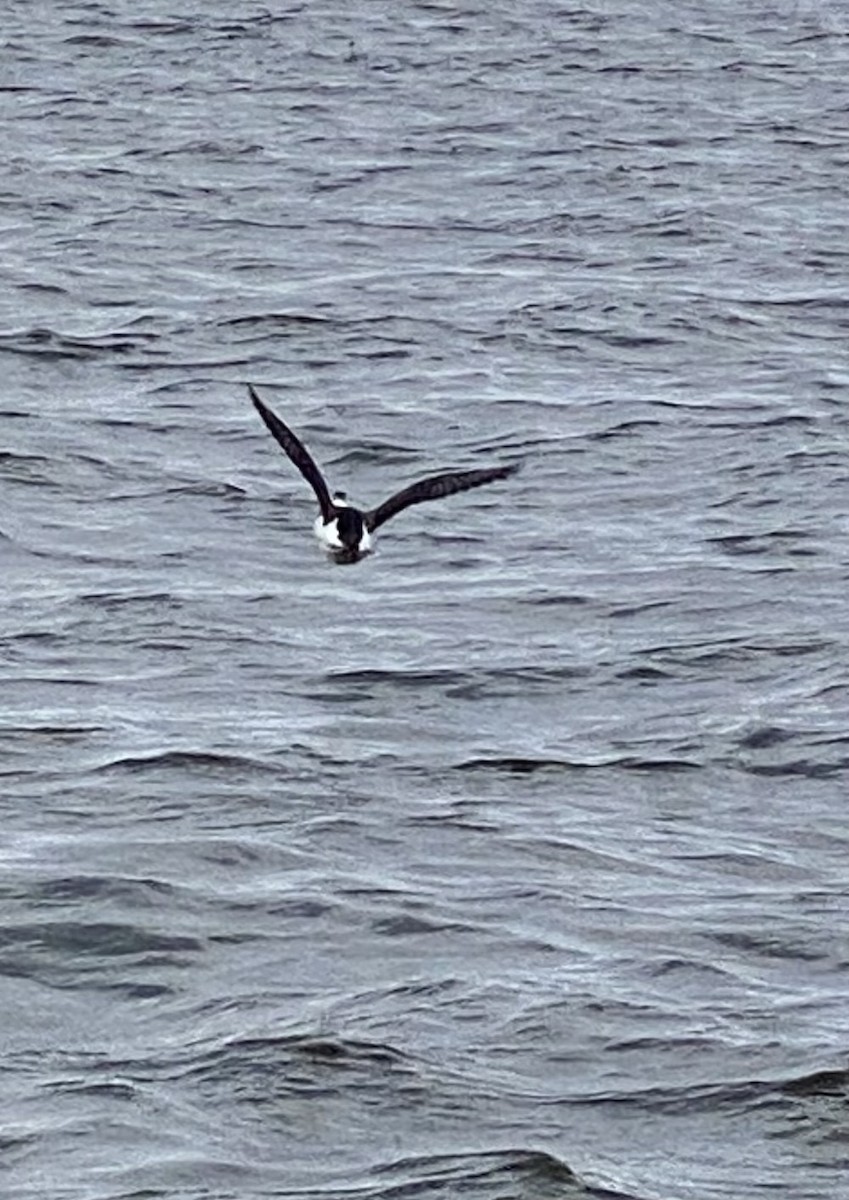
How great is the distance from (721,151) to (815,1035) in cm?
1649

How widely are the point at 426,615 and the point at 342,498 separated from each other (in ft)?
9.46

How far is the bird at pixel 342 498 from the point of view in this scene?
15.2 metres

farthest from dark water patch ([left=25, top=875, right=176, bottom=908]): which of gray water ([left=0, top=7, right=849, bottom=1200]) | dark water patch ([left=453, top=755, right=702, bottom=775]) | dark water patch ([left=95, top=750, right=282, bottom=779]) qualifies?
dark water patch ([left=453, top=755, right=702, bottom=775])

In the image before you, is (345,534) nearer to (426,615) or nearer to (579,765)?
(579,765)

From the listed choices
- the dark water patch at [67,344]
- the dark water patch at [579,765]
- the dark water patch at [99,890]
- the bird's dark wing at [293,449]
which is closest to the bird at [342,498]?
the bird's dark wing at [293,449]

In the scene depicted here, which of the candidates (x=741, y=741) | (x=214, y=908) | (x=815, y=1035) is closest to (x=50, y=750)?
(x=214, y=908)

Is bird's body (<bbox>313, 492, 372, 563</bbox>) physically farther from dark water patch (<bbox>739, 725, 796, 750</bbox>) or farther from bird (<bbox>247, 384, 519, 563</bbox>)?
dark water patch (<bbox>739, 725, 796, 750</bbox>)

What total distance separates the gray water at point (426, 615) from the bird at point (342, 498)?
1188mm

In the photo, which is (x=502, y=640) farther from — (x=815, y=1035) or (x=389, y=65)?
(x=389, y=65)

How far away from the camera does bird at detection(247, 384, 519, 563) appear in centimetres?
1516

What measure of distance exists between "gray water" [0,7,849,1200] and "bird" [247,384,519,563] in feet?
3.90

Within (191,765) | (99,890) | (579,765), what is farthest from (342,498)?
(99,890)

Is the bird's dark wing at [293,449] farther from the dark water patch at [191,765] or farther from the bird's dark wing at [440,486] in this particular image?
the dark water patch at [191,765]

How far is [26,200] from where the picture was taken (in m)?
27.5
